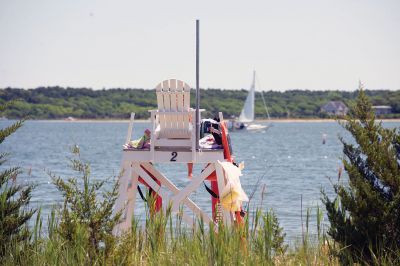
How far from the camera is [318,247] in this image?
295 inches

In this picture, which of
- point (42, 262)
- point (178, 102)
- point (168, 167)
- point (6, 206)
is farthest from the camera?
point (168, 167)

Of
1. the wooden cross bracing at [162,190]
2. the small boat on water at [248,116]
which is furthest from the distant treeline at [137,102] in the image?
the wooden cross bracing at [162,190]

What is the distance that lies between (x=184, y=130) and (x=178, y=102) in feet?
1.00

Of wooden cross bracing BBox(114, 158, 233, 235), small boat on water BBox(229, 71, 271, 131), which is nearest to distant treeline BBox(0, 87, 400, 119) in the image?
small boat on water BBox(229, 71, 271, 131)

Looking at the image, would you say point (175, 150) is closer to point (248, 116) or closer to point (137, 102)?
point (248, 116)

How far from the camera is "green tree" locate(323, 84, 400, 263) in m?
6.96

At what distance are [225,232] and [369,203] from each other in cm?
127

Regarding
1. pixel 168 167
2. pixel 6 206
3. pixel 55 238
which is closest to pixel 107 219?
pixel 55 238

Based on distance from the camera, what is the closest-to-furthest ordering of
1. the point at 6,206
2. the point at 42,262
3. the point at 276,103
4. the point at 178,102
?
the point at 42,262
the point at 6,206
the point at 178,102
the point at 276,103

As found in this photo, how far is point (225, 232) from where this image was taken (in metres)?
6.70

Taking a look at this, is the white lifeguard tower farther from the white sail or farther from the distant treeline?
the distant treeline

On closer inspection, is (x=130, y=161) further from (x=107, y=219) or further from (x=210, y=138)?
(x=107, y=219)

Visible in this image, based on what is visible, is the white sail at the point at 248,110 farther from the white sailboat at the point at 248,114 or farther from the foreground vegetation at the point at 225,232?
the foreground vegetation at the point at 225,232

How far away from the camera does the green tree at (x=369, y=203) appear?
6.96 metres
